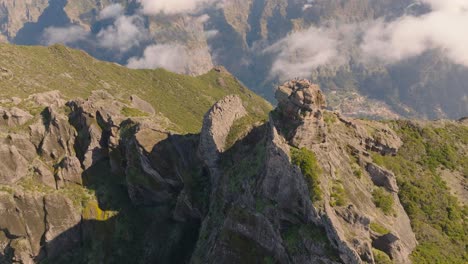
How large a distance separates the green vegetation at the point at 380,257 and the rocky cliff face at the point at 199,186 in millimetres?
185

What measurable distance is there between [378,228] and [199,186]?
1600 inches

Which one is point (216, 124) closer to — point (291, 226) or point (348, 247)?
point (291, 226)

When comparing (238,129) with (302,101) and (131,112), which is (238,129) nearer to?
(302,101)

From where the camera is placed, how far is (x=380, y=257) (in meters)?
48.8

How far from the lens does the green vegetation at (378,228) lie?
172 feet

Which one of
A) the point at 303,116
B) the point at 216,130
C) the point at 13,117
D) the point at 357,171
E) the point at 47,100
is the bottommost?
the point at 13,117

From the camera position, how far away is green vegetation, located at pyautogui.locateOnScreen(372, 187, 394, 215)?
58781mm

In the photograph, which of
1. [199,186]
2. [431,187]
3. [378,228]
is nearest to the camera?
[378,228]

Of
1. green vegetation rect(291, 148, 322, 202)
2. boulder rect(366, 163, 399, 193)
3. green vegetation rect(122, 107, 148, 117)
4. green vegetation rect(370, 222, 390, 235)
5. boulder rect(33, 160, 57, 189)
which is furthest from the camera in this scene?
green vegetation rect(122, 107, 148, 117)

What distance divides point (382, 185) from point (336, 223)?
17.1 metres

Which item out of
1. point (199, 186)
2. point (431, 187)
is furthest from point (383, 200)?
point (199, 186)

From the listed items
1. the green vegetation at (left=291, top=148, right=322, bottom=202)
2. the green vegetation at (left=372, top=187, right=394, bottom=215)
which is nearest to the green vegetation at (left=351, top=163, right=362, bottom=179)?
the green vegetation at (left=372, top=187, right=394, bottom=215)

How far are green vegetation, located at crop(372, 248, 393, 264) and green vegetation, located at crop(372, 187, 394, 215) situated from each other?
10.1 meters

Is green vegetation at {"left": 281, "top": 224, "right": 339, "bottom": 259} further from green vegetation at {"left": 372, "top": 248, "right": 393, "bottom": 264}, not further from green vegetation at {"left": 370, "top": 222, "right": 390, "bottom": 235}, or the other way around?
green vegetation at {"left": 370, "top": 222, "right": 390, "bottom": 235}
